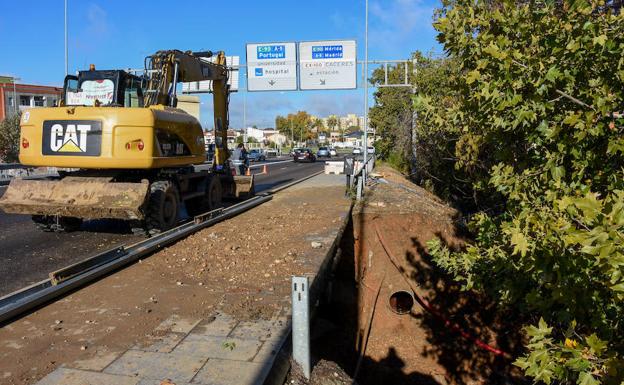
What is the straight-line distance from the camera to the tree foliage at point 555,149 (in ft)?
9.58

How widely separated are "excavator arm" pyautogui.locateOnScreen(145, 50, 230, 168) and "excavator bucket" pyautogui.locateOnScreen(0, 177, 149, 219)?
7.38ft

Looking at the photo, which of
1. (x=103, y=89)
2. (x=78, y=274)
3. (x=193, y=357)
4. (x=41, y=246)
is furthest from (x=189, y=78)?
(x=193, y=357)

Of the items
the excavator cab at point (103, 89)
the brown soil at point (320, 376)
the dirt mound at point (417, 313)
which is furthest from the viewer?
the dirt mound at point (417, 313)

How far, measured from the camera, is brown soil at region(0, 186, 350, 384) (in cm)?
447

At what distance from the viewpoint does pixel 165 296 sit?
592cm

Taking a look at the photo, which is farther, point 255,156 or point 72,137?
point 255,156

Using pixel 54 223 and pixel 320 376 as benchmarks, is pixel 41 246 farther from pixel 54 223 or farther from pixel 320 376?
pixel 320 376

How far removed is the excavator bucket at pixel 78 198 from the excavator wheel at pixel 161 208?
1.09 ft

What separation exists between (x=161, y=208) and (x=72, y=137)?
77.5 inches

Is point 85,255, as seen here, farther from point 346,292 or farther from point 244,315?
point 346,292

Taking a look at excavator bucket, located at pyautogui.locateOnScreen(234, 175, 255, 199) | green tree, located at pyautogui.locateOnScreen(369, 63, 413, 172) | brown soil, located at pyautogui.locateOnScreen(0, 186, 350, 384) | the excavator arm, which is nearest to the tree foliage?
brown soil, located at pyautogui.locateOnScreen(0, 186, 350, 384)

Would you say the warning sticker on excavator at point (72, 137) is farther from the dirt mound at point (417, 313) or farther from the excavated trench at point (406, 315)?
the dirt mound at point (417, 313)

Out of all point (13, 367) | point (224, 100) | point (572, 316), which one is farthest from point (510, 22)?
point (224, 100)

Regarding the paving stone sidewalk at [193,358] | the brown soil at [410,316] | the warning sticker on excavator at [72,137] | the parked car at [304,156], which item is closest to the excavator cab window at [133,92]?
the warning sticker on excavator at [72,137]
